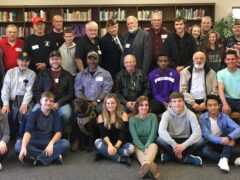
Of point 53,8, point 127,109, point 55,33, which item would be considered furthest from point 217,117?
point 53,8

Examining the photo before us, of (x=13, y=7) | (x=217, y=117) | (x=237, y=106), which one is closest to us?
(x=217, y=117)

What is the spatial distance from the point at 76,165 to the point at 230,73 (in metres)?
2.37

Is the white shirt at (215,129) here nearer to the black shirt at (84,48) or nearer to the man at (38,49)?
the black shirt at (84,48)

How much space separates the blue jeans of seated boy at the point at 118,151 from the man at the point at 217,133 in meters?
0.88

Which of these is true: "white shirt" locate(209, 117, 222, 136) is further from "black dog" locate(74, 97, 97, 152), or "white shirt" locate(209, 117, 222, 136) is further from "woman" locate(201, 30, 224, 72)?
"black dog" locate(74, 97, 97, 152)

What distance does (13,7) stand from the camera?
27.5 ft

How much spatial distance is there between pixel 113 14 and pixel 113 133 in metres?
4.83

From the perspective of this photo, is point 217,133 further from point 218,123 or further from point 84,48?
point 84,48

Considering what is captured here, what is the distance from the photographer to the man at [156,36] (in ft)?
17.3

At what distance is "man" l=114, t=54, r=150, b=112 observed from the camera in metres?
4.86

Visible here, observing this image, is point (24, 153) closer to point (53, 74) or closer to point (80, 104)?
point (80, 104)

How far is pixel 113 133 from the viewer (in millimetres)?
4293

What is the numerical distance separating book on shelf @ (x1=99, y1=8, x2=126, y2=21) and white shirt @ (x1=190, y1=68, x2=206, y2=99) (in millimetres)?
4124

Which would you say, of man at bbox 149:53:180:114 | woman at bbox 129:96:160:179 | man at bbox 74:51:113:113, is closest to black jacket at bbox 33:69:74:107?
man at bbox 74:51:113:113
